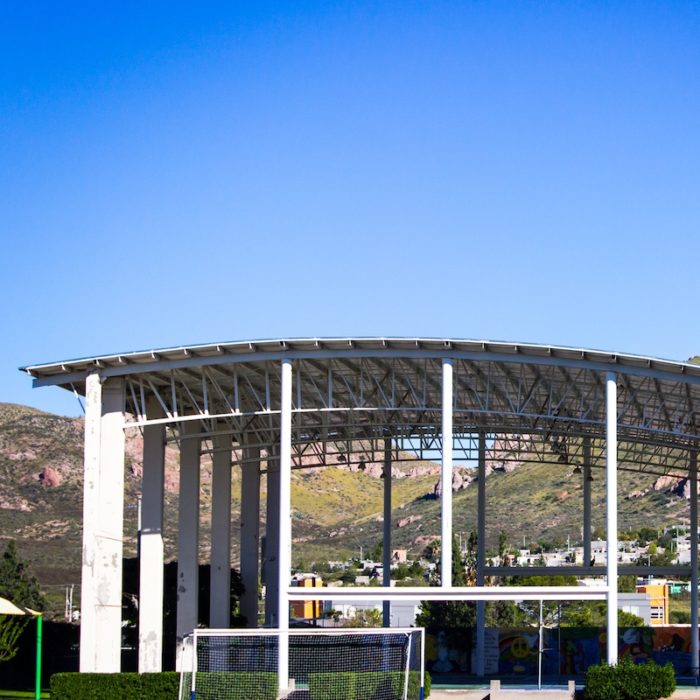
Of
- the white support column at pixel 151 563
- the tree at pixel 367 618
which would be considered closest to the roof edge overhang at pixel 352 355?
the white support column at pixel 151 563

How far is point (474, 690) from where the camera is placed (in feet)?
144

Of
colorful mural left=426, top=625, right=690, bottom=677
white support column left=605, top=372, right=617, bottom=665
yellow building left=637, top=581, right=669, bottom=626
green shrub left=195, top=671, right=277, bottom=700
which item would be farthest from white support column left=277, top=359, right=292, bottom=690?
yellow building left=637, top=581, right=669, bottom=626

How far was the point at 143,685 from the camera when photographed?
122 feet

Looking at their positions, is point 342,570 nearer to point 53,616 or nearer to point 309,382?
point 53,616

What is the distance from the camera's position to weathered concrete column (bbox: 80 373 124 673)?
1522 inches

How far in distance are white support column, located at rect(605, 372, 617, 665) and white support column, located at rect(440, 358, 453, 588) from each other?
470cm

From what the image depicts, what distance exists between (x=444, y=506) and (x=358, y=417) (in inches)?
503

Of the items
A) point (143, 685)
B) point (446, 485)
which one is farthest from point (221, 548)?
point (446, 485)

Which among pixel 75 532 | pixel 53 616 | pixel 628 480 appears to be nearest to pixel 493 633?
pixel 53 616

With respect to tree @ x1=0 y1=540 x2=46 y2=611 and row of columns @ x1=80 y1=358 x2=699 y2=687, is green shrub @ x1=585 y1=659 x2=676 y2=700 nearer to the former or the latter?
row of columns @ x1=80 y1=358 x2=699 y2=687

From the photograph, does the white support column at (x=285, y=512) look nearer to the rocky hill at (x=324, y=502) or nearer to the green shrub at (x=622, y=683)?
the green shrub at (x=622, y=683)

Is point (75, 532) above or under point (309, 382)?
under

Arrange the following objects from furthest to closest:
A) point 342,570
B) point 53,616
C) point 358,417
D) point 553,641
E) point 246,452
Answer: point 342,570
point 53,616
point 553,641
point 246,452
point 358,417

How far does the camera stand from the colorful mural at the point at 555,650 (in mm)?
57656
